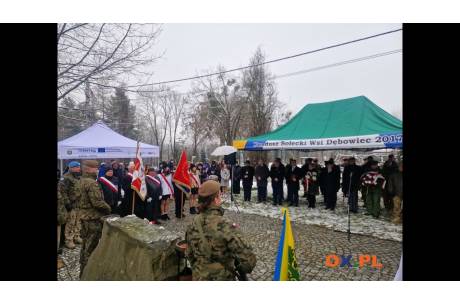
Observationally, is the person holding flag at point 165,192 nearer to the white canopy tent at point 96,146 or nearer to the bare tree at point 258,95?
the white canopy tent at point 96,146

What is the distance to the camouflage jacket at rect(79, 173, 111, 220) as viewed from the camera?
4070 millimetres

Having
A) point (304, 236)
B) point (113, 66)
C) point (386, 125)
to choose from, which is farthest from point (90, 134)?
point (386, 125)

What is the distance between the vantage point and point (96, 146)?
918 cm

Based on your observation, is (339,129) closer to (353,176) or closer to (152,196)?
(353,176)

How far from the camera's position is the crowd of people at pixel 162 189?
4129 mm

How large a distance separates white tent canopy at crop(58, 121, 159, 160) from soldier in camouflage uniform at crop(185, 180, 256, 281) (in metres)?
7.78

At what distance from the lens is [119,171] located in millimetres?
8719

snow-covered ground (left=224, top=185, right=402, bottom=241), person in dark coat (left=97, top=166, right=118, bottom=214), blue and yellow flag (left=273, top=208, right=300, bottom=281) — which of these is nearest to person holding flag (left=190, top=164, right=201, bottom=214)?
snow-covered ground (left=224, top=185, right=402, bottom=241)

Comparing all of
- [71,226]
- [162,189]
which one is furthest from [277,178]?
[71,226]

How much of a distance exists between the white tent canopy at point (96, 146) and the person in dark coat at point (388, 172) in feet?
28.4

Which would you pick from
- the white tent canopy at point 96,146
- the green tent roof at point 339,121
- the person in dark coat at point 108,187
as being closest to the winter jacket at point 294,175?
the green tent roof at point 339,121

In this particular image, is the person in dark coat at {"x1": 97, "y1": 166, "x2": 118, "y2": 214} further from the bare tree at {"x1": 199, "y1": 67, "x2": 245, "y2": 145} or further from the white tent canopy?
the bare tree at {"x1": 199, "y1": 67, "x2": 245, "y2": 145}

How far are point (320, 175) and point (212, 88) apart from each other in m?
16.6
